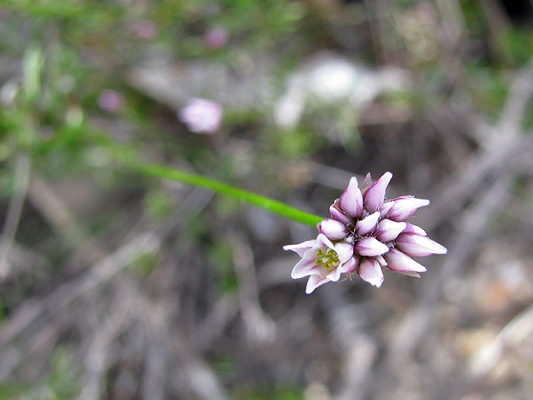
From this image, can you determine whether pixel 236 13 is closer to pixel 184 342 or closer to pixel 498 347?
pixel 184 342

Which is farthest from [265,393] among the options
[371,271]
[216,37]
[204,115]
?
[216,37]

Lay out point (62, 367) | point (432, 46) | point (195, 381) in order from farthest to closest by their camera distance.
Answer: point (432, 46) → point (195, 381) → point (62, 367)

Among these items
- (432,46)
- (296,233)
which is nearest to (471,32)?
(432,46)

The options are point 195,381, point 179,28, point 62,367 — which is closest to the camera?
point 62,367

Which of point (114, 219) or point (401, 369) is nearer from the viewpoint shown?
point (401, 369)

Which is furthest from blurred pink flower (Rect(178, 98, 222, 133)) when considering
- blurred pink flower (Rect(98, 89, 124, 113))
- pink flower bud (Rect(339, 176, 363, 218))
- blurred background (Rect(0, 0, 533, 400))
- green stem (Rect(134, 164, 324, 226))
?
pink flower bud (Rect(339, 176, 363, 218))

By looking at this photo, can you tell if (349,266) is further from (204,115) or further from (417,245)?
(204,115)
